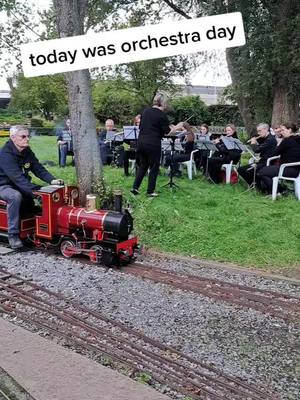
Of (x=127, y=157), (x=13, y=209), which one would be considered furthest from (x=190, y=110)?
(x=13, y=209)

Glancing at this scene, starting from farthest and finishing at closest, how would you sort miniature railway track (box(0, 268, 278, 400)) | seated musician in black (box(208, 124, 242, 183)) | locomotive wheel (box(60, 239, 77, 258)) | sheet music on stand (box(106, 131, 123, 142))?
sheet music on stand (box(106, 131, 123, 142)) < seated musician in black (box(208, 124, 242, 183)) < locomotive wheel (box(60, 239, 77, 258)) < miniature railway track (box(0, 268, 278, 400))

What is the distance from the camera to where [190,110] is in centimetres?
3122

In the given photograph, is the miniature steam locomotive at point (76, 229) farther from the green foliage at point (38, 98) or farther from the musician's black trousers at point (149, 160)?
the green foliage at point (38, 98)

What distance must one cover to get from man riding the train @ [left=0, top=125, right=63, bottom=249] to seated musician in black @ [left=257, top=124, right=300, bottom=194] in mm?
4419

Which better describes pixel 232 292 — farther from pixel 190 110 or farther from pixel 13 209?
pixel 190 110

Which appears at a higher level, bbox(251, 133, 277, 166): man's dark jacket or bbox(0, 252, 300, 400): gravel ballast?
bbox(251, 133, 277, 166): man's dark jacket

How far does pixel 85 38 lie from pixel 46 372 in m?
5.47

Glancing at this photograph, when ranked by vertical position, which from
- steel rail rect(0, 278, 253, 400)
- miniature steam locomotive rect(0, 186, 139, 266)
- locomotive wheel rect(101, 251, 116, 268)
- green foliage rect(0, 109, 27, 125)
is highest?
green foliage rect(0, 109, 27, 125)

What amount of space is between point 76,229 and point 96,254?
0.48 metres

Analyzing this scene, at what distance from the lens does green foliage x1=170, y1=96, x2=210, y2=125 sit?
102 feet

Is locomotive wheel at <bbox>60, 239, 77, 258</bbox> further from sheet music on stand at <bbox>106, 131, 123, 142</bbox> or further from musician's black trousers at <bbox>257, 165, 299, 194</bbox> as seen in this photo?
sheet music on stand at <bbox>106, 131, 123, 142</bbox>

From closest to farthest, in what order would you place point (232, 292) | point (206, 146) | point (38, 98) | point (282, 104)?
point (232, 292), point (206, 146), point (282, 104), point (38, 98)

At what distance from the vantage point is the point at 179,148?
12211 millimetres

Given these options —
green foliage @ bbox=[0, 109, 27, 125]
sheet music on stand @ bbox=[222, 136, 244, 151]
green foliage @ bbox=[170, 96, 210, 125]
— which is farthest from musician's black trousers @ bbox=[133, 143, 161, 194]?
green foliage @ bbox=[0, 109, 27, 125]
